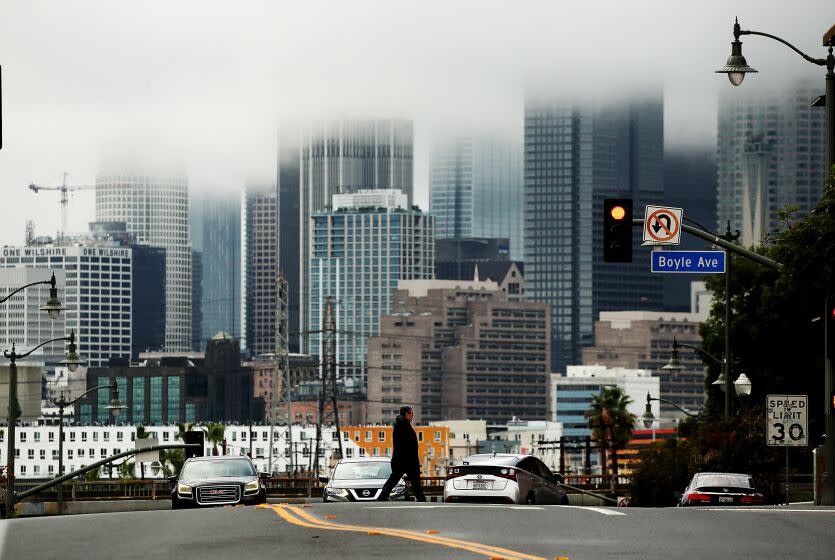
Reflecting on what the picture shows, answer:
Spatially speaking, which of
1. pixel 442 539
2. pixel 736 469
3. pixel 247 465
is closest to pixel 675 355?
pixel 736 469

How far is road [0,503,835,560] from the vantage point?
1836 centimetres

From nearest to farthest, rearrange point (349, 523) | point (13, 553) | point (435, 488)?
point (13, 553) → point (349, 523) → point (435, 488)

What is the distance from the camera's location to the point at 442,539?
64.2 feet

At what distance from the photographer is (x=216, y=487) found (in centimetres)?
3303

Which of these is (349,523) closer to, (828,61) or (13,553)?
(13,553)

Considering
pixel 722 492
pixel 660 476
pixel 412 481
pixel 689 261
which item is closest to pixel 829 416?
pixel 689 261

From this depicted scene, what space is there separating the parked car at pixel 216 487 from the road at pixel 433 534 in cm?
823

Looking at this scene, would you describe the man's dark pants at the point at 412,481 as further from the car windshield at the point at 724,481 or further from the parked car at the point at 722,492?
the car windshield at the point at 724,481

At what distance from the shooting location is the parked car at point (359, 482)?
111ft

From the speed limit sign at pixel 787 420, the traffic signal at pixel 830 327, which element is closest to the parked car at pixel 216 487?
the speed limit sign at pixel 787 420

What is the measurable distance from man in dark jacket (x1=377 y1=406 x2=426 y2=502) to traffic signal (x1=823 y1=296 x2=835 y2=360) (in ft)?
25.0

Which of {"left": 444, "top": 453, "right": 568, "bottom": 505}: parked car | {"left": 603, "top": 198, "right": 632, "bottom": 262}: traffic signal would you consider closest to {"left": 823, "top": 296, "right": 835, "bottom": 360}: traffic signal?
{"left": 603, "top": 198, "right": 632, "bottom": 262}: traffic signal

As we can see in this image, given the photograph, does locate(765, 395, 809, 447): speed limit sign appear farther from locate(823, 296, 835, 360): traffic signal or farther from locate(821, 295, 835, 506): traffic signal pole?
locate(823, 296, 835, 360): traffic signal

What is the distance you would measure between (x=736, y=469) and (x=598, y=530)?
27485 mm
